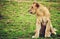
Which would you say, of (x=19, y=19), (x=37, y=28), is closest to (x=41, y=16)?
(x=37, y=28)

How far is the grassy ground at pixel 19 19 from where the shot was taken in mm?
2203

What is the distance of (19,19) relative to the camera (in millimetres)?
2250

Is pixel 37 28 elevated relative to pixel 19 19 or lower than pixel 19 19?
lower

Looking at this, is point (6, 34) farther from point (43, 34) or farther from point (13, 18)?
point (43, 34)

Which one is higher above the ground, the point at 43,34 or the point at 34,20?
the point at 34,20

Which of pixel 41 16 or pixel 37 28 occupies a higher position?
pixel 41 16

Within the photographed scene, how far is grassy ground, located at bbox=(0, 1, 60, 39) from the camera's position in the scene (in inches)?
86.7

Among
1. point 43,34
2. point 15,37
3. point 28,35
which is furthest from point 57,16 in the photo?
point 15,37

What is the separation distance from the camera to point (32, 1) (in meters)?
2.28

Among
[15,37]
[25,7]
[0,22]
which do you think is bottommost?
[15,37]

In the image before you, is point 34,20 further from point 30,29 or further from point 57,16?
point 57,16

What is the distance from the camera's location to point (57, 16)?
7.36ft

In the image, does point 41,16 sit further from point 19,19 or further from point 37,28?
point 19,19

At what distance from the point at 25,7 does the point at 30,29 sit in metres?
0.29
